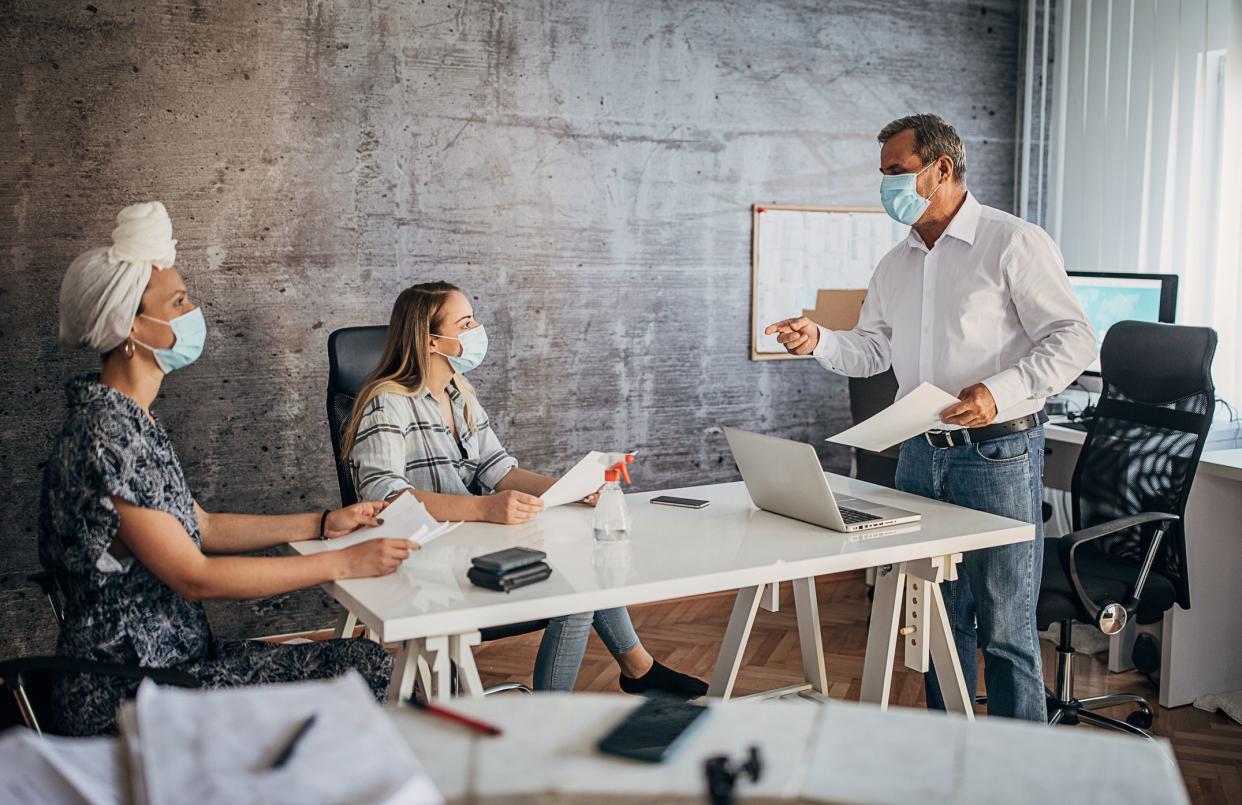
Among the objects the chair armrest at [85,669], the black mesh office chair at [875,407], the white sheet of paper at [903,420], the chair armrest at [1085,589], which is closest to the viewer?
the chair armrest at [85,669]

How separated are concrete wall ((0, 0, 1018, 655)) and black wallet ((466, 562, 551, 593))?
218cm

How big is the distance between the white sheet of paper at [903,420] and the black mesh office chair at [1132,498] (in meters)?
0.72

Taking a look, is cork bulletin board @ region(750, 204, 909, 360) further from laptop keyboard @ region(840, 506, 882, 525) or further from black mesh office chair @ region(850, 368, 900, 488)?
laptop keyboard @ region(840, 506, 882, 525)

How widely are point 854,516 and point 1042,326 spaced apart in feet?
2.22

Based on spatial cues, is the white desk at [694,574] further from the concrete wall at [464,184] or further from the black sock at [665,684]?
the concrete wall at [464,184]

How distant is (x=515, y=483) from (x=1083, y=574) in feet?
5.30

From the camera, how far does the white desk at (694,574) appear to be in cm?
204

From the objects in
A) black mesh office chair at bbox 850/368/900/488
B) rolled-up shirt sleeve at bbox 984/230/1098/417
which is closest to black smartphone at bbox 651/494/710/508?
rolled-up shirt sleeve at bbox 984/230/1098/417

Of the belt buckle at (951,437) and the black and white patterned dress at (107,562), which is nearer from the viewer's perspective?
the black and white patterned dress at (107,562)

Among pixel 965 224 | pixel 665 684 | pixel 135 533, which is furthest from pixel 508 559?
pixel 965 224

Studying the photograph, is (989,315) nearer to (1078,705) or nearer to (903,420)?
(903,420)

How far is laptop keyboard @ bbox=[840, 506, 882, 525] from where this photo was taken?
101 inches

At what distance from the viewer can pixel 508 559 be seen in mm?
2152

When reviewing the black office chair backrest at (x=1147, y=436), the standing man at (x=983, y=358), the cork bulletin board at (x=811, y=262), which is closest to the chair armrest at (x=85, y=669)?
the standing man at (x=983, y=358)
